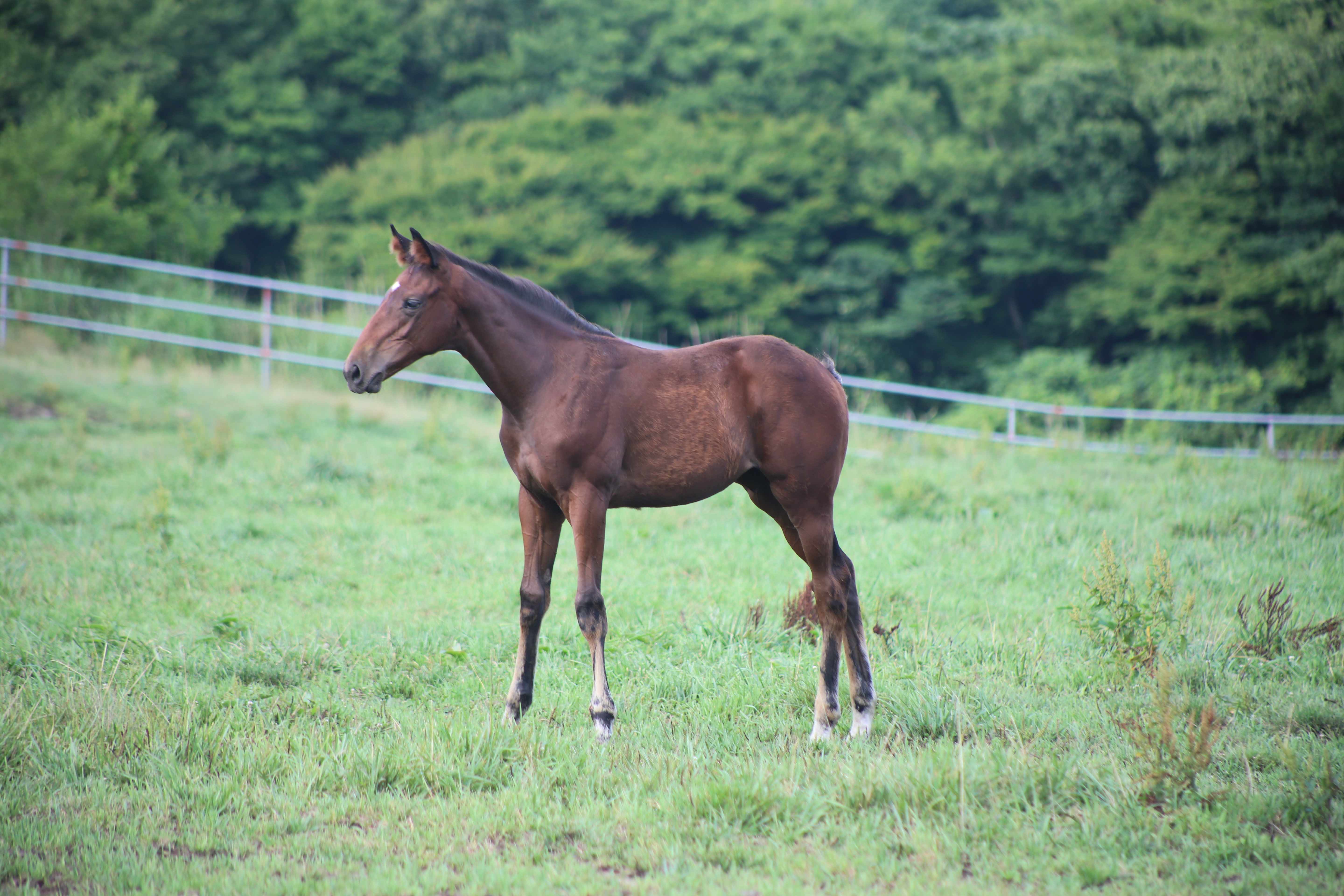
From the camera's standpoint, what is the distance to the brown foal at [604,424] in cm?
442

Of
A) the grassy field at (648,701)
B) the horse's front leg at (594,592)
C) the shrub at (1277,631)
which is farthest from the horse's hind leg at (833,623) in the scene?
the shrub at (1277,631)

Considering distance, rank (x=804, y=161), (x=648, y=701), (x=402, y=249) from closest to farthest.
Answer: (x=402, y=249) < (x=648, y=701) < (x=804, y=161)

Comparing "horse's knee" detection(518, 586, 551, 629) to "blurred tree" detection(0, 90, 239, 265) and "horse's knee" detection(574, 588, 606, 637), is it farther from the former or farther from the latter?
"blurred tree" detection(0, 90, 239, 265)

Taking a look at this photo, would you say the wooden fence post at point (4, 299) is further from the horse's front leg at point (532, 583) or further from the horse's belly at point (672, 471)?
the horse's belly at point (672, 471)

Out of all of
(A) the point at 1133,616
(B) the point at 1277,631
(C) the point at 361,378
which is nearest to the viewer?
(C) the point at 361,378

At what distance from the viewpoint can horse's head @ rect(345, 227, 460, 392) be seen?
432 centimetres

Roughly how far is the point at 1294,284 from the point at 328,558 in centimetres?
2234

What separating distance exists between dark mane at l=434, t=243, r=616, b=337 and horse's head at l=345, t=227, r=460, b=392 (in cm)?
15

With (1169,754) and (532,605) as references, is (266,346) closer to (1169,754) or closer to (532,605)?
(532,605)

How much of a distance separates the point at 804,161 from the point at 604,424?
24295 millimetres

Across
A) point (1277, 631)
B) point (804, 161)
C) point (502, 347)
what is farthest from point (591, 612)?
point (804, 161)

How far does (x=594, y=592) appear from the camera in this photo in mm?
4477

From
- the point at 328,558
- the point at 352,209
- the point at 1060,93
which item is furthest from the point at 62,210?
the point at 1060,93

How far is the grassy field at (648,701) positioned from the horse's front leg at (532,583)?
0.48 feet
